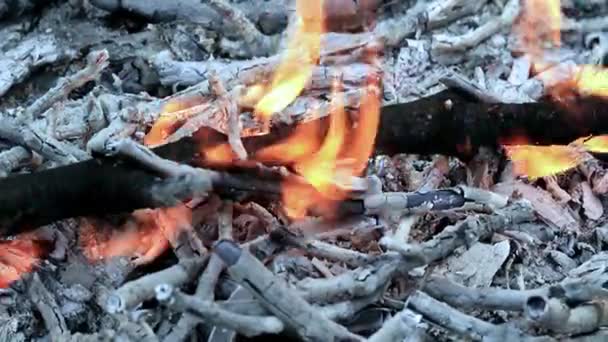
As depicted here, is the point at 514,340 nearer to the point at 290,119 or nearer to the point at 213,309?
the point at 213,309

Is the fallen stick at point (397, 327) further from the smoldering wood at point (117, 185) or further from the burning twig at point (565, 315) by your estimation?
the smoldering wood at point (117, 185)

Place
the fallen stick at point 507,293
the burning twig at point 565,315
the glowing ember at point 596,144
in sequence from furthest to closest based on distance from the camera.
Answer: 1. the glowing ember at point 596,144
2. the fallen stick at point 507,293
3. the burning twig at point 565,315

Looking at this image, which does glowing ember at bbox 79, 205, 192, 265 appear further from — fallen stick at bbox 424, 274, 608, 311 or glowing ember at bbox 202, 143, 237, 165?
fallen stick at bbox 424, 274, 608, 311

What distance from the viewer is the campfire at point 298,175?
1.51 m

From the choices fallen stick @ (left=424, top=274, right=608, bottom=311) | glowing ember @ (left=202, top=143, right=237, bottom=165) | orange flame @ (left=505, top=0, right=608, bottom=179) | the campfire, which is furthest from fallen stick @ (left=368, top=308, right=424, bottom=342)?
orange flame @ (left=505, top=0, right=608, bottom=179)

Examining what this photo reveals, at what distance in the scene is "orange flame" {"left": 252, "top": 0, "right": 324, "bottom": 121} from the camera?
2002 mm

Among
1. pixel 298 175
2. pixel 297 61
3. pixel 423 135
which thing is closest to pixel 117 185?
pixel 298 175

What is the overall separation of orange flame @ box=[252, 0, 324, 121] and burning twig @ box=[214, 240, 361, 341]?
610mm

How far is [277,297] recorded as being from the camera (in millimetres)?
1399

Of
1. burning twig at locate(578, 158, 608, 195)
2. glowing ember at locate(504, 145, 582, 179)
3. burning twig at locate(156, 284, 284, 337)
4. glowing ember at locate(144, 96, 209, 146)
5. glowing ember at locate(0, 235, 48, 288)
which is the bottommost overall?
glowing ember at locate(0, 235, 48, 288)

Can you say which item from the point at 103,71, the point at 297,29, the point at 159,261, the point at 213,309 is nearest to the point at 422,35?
the point at 297,29

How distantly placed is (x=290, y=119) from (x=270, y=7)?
0.50 meters

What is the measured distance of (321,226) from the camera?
1692 millimetres

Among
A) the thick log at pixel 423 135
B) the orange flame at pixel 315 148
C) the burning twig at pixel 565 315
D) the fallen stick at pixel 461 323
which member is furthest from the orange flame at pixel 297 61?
the burning twig at pixel 565 315
